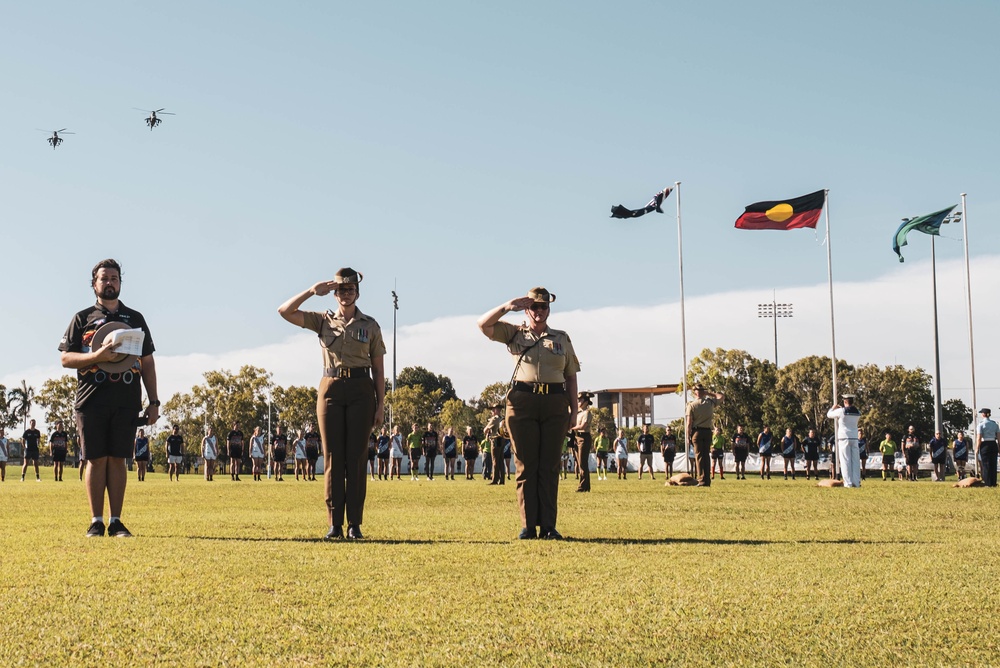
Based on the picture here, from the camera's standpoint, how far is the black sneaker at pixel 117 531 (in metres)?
7.69

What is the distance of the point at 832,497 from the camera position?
14.5 metres

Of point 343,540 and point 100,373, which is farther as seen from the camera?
point 100,373

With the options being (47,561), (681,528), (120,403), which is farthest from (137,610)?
(681,528)

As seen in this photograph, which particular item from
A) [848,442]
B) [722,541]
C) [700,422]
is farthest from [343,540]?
[700,422]

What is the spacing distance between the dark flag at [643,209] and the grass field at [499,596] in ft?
93.5

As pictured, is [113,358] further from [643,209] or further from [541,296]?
[643,209]

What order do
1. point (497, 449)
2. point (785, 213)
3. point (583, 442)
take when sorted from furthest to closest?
point (785, 213)
point (497, 449)
point (583, 442)

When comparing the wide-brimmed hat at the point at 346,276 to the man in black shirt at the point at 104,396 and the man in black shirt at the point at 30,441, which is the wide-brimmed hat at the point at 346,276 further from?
the man in black shirt at the point at 30,441

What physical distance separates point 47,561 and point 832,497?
1132 centimetres

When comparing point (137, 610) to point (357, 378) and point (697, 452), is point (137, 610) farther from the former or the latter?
point (697, 452)

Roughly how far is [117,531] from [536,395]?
11.1 ft

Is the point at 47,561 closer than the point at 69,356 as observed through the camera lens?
Yes

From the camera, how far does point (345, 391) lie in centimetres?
816

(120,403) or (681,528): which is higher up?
(120,403)
